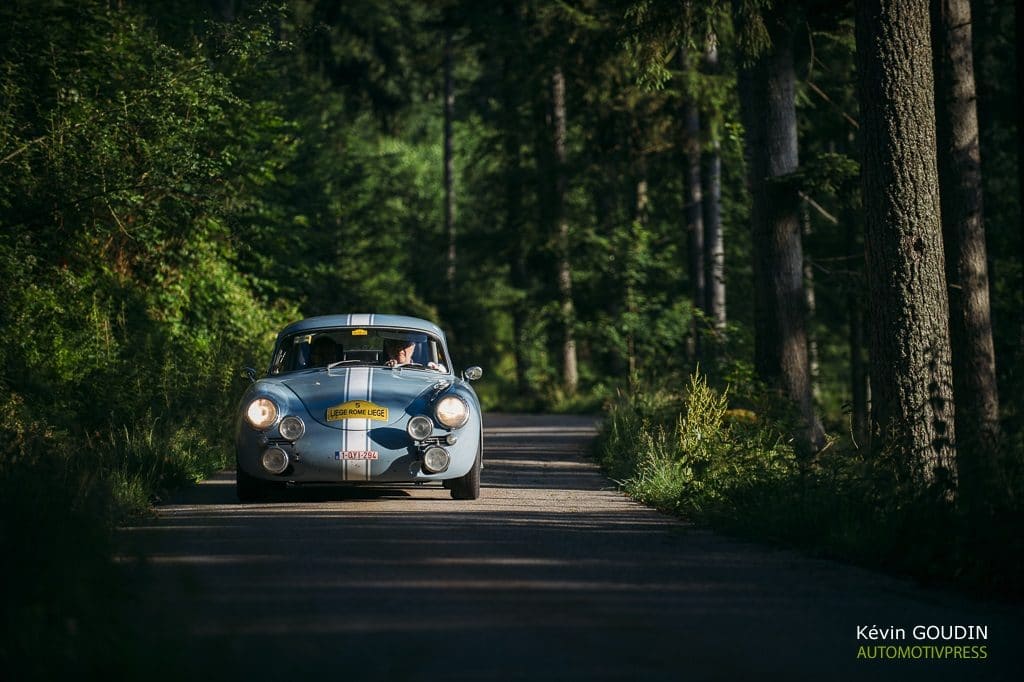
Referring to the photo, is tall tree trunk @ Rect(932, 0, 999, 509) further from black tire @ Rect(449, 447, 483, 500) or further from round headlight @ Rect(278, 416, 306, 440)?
round headlight @ Rect(278, 416, 306, 440)

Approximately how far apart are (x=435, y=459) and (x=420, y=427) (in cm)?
30

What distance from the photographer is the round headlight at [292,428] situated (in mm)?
12195

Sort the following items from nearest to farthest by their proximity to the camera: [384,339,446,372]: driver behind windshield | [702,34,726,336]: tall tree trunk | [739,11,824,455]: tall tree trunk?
[384,339,446,372]: driver behind windshield → [739,11,824,455]: tall tree trunk → [702,34,726,336]: tall tree trunk

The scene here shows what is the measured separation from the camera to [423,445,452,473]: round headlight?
12242 mm

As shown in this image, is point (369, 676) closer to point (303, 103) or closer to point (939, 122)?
point (939, 122)

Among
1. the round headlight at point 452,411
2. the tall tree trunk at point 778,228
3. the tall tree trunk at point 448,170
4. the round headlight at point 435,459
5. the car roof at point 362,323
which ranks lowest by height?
the round headlight at point 435,459

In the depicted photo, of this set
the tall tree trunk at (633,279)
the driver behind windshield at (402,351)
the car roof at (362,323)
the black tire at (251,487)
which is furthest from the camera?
the tall tree trunk at (633,279)

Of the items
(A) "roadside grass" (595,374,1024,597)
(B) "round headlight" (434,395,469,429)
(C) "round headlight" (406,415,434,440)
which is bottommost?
(A) "roadside grass" (595,374,1024,597)

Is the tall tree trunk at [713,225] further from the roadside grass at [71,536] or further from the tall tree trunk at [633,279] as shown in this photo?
the roadside grass at [71,536]

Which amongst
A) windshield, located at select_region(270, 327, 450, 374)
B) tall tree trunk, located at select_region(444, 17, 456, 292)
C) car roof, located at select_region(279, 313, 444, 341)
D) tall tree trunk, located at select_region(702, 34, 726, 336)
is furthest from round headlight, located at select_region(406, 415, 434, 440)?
tall tree trunk, located at select_region(444, 17, 456, 292)

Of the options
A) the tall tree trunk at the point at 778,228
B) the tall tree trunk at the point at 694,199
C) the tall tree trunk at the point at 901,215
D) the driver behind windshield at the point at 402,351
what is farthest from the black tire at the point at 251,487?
the tall tree trunk at the point at 694,199

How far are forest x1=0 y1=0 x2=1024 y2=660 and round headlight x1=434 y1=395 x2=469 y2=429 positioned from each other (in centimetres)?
198

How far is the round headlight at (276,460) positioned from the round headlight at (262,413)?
9.0 inches

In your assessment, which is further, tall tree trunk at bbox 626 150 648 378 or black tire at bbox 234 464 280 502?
tall tree trunk at bbox 626 150 648 378
